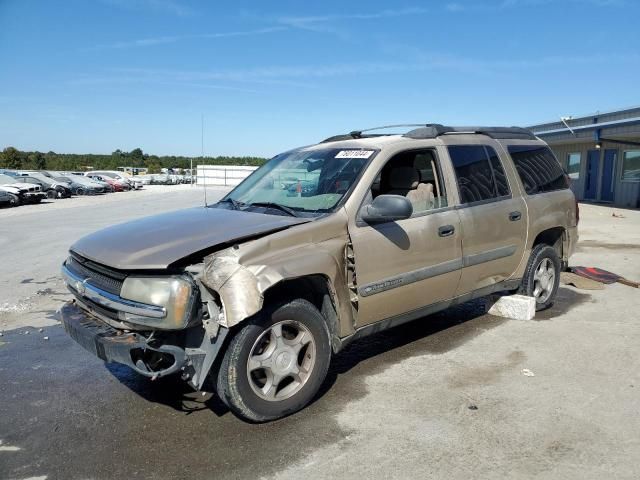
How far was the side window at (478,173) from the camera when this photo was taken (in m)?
4.93

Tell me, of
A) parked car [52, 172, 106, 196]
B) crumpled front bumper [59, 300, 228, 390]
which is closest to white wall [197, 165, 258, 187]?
parked car [52, 172, 106, 196]

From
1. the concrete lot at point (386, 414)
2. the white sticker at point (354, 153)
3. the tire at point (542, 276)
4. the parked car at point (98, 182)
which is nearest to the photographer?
the concrete lot at point (386, 414)

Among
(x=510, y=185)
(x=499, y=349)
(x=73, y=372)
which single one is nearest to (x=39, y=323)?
(x=73, y=372)

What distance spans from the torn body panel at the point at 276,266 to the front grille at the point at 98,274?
2.04 ft

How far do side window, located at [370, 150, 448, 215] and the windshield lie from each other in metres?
0.40

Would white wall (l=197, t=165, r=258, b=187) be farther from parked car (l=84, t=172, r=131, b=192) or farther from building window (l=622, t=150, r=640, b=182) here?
building window (l=622, t=150, r=640, b=182)

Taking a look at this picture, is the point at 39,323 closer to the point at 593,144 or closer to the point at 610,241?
the point at 610,241

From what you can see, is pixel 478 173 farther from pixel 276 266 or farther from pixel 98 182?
pixel 98 182

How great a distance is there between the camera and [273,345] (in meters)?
3.54

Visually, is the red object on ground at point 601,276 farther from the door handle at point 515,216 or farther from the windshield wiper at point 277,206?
the windshield wiper at point 277,206

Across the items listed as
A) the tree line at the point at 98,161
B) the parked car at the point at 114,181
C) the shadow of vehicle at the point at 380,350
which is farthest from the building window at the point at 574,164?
the tree line at the point at 98,161

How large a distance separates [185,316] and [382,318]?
1675 millimetres

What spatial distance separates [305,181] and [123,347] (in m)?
2.06

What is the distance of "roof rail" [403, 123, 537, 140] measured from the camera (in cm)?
481
